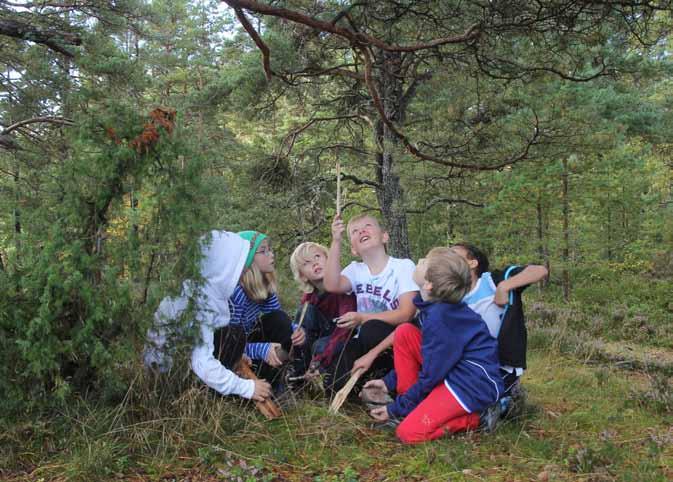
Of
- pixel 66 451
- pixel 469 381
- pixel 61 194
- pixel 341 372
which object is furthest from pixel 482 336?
pixel 61 194

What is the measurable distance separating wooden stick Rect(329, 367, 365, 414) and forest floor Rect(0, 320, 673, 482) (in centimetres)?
8

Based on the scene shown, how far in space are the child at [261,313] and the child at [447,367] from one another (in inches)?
32.3

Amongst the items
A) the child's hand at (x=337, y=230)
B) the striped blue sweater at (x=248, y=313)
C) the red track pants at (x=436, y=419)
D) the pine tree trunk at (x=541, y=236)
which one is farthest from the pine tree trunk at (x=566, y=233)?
the red track pants at (x=436, y=419)

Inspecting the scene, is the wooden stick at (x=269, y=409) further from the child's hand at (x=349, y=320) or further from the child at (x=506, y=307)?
the child at (x=506, y=307)

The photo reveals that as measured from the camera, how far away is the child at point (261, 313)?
360 centimetres

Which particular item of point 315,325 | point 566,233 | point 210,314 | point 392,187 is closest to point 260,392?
point 210,314

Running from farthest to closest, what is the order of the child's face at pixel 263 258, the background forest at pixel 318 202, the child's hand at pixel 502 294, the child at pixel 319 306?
the child at pixel 319 306 < the child's face at pixel 263 258 < the child's hand at pixel 502 294 < the background forest at pixel 318 202

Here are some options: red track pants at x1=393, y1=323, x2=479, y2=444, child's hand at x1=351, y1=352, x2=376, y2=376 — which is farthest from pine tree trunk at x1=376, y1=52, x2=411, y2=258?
red track pants at x1=393, y1=323, x2=479, y2=444

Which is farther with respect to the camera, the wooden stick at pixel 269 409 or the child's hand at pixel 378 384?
the child's hand at pixel 378 384

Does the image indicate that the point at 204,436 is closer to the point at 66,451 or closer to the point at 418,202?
the point at 66,451

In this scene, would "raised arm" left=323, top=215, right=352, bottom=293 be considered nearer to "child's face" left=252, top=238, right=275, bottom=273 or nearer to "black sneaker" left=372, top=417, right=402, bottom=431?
"child's face" left=252, top=238, right=275, bottom=273

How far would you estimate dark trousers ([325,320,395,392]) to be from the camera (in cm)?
369

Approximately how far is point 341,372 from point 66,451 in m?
1.70

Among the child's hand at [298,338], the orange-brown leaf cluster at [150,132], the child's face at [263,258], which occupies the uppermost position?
the orange-brown leaf cluster at [150,132]
